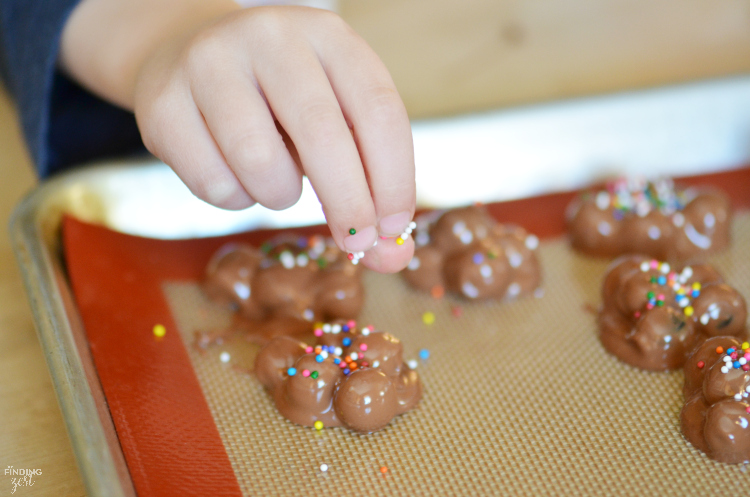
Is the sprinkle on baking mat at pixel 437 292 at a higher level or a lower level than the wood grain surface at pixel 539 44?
higher

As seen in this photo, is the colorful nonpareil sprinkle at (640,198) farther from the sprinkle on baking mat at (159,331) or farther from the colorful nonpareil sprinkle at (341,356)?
the sprinkle on baking mat at (159,331)

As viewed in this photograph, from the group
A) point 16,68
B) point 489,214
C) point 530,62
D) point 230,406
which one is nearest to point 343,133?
point 230,406

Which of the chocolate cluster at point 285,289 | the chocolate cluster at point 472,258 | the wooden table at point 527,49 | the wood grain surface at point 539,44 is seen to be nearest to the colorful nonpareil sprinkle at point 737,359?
the chocolate cluster at point 472,258

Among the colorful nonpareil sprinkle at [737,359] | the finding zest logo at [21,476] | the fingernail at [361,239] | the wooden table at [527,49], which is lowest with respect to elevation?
the wooden table at [527,49]

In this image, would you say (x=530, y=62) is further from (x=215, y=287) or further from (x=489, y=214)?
(x=215, y=287)

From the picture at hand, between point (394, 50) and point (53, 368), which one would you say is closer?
point (53, 368)

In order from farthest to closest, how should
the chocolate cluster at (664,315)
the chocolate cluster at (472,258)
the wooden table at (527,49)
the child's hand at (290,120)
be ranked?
the wooden table at (527,49), the chocolate cluster at (472,258), the chocolate cluster at (664,315), the child's hand at (290,120)
